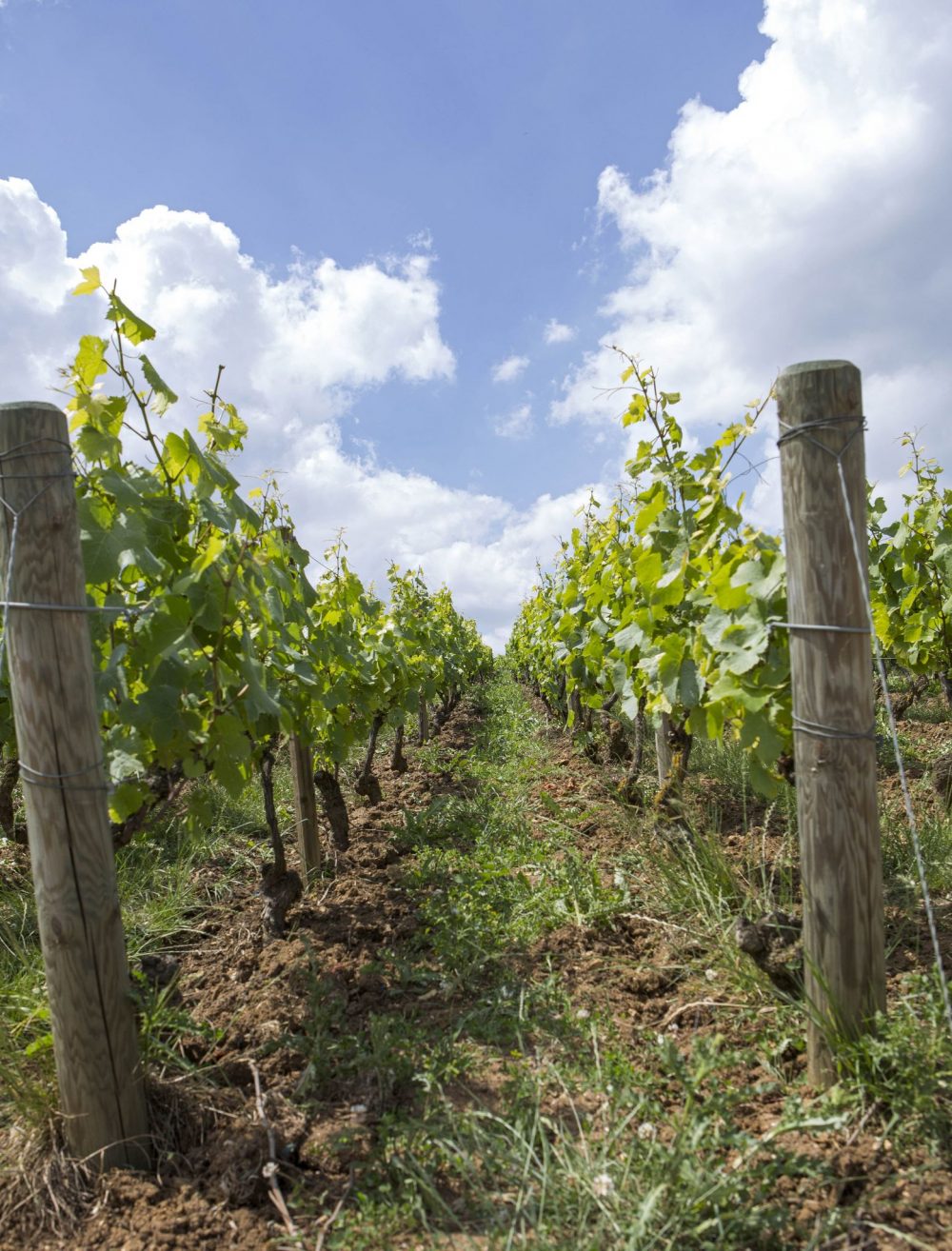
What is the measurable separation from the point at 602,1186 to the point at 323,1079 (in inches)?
38.7

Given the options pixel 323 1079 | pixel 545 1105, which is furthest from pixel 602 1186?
pixel 323 1079

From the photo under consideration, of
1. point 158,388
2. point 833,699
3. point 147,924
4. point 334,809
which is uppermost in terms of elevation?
point 158,388

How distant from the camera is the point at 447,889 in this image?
389 cm

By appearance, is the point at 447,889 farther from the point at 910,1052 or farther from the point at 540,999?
the point at 910,1052

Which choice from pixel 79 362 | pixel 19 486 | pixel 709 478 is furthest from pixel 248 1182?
pixel 709 478

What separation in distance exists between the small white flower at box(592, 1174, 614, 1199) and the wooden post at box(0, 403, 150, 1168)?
1.18m

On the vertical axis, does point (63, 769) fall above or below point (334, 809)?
above

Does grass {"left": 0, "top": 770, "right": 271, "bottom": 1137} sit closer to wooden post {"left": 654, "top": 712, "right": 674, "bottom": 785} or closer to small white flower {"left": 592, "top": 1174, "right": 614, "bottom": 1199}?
small white flower {"left": 592, "top": 1174, "right": 614, "bottom": 1199}

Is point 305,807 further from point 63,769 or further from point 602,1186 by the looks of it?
point 602,1186

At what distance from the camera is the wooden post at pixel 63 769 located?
2.06 meters

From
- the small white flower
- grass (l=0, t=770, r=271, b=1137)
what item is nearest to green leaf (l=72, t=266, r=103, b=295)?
grass (l=0, t=770, r=271, b=1137)

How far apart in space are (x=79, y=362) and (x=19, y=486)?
773 millimetres

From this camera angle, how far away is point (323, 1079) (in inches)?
97.1

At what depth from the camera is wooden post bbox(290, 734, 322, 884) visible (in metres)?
4.22
